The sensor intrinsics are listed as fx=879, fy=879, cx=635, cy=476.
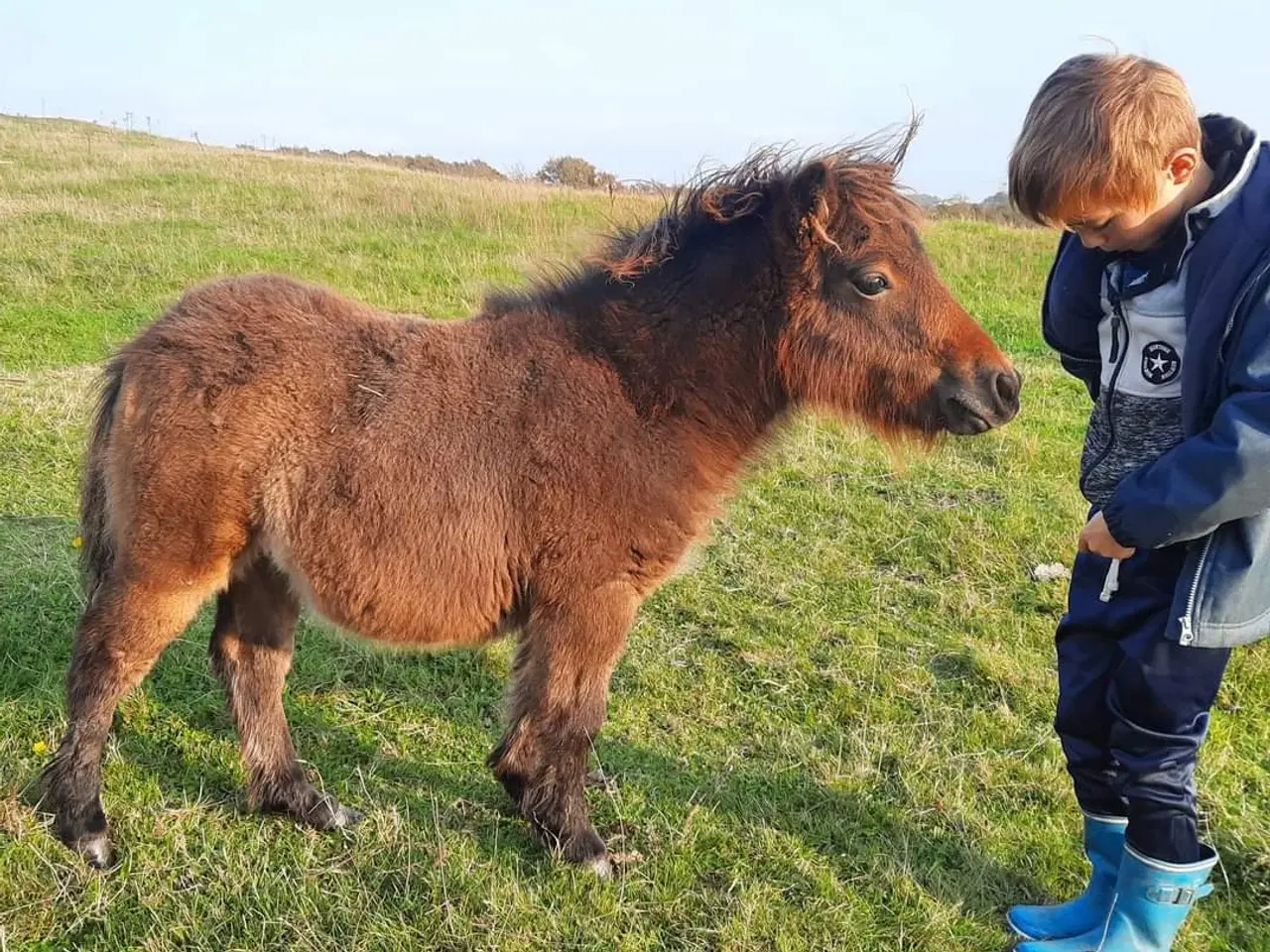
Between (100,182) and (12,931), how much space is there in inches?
730

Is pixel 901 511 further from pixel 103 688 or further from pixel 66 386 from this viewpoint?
pixel 66 386

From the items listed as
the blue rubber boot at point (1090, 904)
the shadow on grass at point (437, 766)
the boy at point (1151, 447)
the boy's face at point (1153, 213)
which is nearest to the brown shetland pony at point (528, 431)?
the shadow on grass at point (437, 766)

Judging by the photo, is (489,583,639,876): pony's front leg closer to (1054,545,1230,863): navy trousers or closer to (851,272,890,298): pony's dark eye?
(851,272,890,298): pony's dark eye

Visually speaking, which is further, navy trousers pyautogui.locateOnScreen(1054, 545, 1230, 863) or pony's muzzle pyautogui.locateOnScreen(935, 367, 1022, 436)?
pony's muzzle pyautogui.locateOnScreen(935, 367, 1022, 436)

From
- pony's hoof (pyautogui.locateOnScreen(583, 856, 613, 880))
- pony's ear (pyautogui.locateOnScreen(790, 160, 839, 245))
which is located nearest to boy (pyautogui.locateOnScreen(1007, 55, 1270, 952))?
pony's ear (pyautogui.locateOnScreen(790, 160, 839, 245))

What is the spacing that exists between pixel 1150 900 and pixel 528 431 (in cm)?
243

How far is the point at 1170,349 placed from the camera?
249 cm

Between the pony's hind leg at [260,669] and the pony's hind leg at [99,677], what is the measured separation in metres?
0.36

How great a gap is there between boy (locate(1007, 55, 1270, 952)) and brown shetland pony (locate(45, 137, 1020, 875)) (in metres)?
0.50

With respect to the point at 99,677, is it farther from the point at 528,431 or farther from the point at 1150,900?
the point at 1150,900

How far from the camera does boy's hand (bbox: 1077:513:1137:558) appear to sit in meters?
2.41

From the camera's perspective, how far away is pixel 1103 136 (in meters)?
2.24

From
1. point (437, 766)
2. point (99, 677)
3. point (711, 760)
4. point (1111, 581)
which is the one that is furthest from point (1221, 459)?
point (99, 677)

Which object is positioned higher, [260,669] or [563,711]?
[563,711]
